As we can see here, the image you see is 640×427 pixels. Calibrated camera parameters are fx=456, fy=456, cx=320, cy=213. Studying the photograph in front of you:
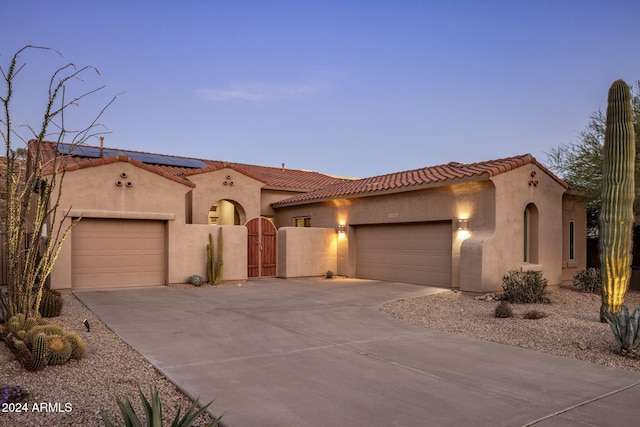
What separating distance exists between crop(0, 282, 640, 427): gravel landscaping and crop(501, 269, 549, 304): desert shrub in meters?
0.38

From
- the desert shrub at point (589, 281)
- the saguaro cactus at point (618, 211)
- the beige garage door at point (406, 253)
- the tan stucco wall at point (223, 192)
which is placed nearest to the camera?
the saguaro cactus at point (618, 211)

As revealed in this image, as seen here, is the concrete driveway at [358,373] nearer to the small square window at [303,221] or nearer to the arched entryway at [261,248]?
the arched entryway at [261,248]

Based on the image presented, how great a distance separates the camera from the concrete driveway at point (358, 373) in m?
4.51

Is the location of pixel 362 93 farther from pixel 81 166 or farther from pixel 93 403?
pixel 93 403

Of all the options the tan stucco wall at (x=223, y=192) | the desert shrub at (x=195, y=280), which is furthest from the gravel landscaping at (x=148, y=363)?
the tan stucco wall at (x=223, y=192)

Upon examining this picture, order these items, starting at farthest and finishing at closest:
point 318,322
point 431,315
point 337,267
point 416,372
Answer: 1. point 337,267
2. point 431,315
3. point 318,322
4. point 416,372

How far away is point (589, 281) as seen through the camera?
1448 centimetres

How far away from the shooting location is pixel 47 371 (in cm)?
547

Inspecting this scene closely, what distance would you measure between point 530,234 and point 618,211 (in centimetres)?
605

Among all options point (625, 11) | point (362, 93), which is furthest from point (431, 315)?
point (362, 93)

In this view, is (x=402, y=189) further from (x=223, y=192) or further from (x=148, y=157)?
(x=148, y=157)

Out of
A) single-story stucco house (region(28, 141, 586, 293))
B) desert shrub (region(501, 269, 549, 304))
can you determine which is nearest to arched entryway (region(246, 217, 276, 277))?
single-story stucco house (region(28, 141, 586, 293))

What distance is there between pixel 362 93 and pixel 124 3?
17129mm

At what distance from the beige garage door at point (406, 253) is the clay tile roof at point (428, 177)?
4.82 ft
